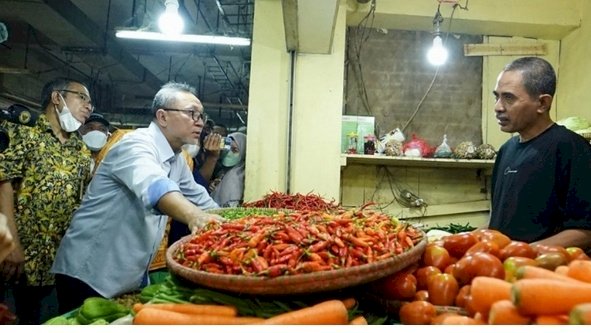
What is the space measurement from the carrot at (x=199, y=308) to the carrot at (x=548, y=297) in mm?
762

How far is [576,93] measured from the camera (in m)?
5.11

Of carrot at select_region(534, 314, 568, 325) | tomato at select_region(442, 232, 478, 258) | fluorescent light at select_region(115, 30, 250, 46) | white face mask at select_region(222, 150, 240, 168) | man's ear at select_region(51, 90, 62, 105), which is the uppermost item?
fluorescent light at select_region(115, 30, 250, 46)

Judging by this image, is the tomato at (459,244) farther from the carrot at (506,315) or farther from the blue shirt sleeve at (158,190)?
the blue shirt sleeve at (158,190)

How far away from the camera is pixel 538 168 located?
238 centimetres

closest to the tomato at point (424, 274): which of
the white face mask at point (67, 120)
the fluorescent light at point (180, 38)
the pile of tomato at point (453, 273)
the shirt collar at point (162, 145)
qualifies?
the pile of tomato at point (453, 273)

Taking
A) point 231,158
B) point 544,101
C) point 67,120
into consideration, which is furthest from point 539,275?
point 231,158

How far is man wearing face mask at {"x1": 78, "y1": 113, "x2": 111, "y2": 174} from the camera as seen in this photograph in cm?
425

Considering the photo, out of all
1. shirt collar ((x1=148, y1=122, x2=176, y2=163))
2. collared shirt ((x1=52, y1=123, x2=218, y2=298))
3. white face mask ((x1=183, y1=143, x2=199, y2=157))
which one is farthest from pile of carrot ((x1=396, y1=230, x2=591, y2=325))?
white face mask ((x1=183, y1=143, x2=199, y2=157))

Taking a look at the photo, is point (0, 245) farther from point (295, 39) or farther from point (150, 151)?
point (295, 39)

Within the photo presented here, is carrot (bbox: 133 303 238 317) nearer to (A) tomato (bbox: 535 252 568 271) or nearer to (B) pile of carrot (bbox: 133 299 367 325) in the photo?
(B) pile of carrot (bbox: 133 299 367 325)

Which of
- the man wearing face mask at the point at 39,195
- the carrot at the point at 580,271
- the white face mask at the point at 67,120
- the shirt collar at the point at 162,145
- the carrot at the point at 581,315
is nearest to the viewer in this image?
the carrot at the point at 581,315

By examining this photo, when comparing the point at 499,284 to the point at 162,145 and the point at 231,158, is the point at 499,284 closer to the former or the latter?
the point at 162,145

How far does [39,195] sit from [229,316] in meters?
2.58

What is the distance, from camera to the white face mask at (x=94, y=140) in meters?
4.25
